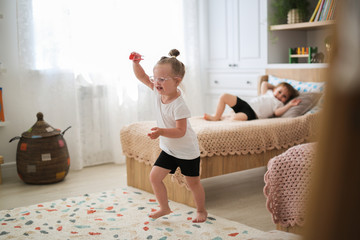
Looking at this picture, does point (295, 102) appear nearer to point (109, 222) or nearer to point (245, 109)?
point (245, 109)

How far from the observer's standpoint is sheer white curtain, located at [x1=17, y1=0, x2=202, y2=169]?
11.5 feet

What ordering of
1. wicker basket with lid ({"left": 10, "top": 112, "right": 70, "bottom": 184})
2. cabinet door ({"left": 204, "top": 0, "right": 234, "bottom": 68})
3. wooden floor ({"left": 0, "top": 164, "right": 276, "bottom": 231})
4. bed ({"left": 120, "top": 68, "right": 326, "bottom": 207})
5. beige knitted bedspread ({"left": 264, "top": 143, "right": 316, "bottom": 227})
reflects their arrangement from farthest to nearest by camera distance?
cabinet door ({"left": 204, "top": 0, "right": 234, "bottom": 68})
wicker basket with lid ({"left": 10, "top": 112, "right": 70, "bottom": 184})
bed ({"left": 120, "top": 68, "right": 326, "bottom": 207})
wooden floor ({"left": 0, "top": 164, "right": 276, "bottom": 231})
beige knitted bedspread ({"left": 264, "top": 143, "right": 316, "bottom": 227})

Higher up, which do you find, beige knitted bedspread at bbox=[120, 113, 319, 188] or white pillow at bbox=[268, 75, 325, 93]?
white pillow at bbox=[268, 75, 325, 93]

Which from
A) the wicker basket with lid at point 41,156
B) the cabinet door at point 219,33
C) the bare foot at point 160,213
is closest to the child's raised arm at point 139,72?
the bare foot at point 160,213

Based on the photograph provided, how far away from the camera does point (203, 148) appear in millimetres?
2477

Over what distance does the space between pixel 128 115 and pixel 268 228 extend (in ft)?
7.11

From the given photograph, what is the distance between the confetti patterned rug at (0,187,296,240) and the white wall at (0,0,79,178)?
1.06 meters

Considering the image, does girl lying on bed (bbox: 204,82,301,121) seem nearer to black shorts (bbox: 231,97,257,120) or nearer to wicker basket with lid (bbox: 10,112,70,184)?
black shorts (bbox: 231,97,257,120)

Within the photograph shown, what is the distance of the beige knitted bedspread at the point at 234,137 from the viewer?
2.55 m

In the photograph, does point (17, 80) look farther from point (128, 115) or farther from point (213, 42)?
point (213, 42)

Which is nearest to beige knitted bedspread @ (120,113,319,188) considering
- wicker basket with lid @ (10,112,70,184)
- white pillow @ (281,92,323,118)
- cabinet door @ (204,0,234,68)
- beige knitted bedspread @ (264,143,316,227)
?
white pillow @ (281,92,323,118)

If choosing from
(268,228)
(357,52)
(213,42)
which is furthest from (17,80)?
(357,52)

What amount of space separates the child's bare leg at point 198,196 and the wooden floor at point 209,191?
146 millimetres

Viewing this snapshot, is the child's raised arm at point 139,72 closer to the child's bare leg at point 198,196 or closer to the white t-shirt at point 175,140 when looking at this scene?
the white t-shirt at point 175,140
